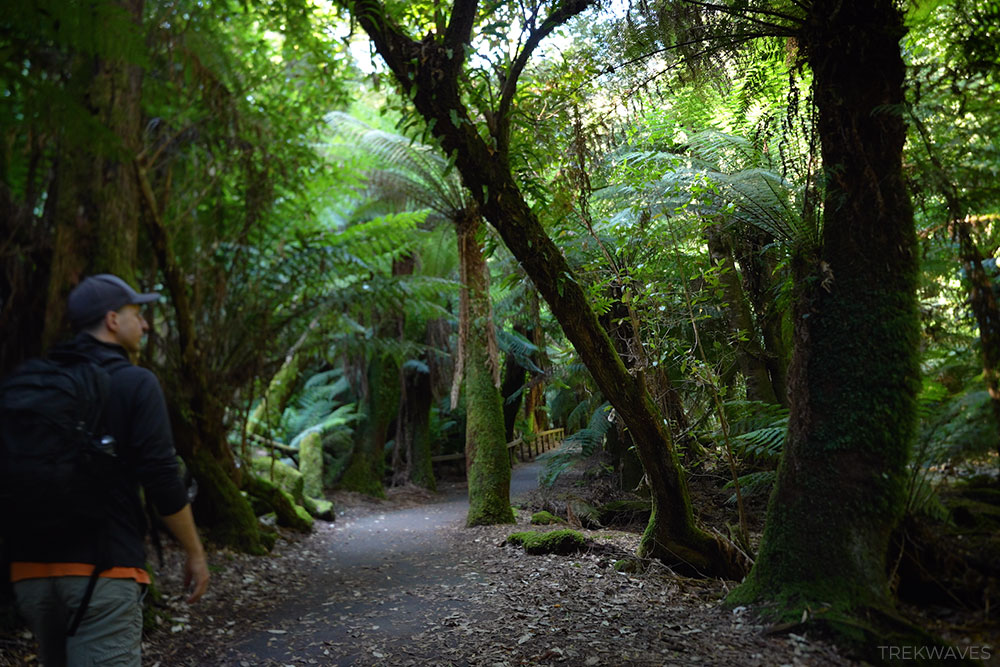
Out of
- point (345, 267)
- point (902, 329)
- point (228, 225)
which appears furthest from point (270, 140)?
point (902, 329)

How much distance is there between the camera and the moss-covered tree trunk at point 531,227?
369 cm

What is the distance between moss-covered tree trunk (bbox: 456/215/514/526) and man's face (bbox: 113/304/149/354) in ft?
15.7

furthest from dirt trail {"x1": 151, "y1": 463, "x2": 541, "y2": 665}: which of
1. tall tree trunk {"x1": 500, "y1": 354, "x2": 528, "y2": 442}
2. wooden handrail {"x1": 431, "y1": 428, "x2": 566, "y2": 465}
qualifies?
wooden handrail {"x1": 431, "y1": 428, "x2": 566, "y2": 465}

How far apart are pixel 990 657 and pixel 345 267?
581cm

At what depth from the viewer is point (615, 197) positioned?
18.5 ft

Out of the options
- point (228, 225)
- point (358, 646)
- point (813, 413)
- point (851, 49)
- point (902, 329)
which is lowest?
point (358, 646)

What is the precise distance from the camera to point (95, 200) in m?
3.68

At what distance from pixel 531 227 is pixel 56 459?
2.81 m

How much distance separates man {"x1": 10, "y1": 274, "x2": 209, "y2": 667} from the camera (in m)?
1.78

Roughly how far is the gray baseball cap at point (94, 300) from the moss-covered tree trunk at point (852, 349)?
2.90 m

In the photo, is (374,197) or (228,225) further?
(374,197)

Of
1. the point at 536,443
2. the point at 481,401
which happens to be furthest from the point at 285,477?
the point at 536,443

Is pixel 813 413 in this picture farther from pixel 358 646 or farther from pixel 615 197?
pixel 615 197

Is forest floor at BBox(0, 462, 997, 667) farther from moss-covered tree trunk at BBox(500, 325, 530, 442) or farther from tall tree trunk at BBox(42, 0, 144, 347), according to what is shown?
moss-covered tree trunk at BBox(500, 325, 530, 442)
